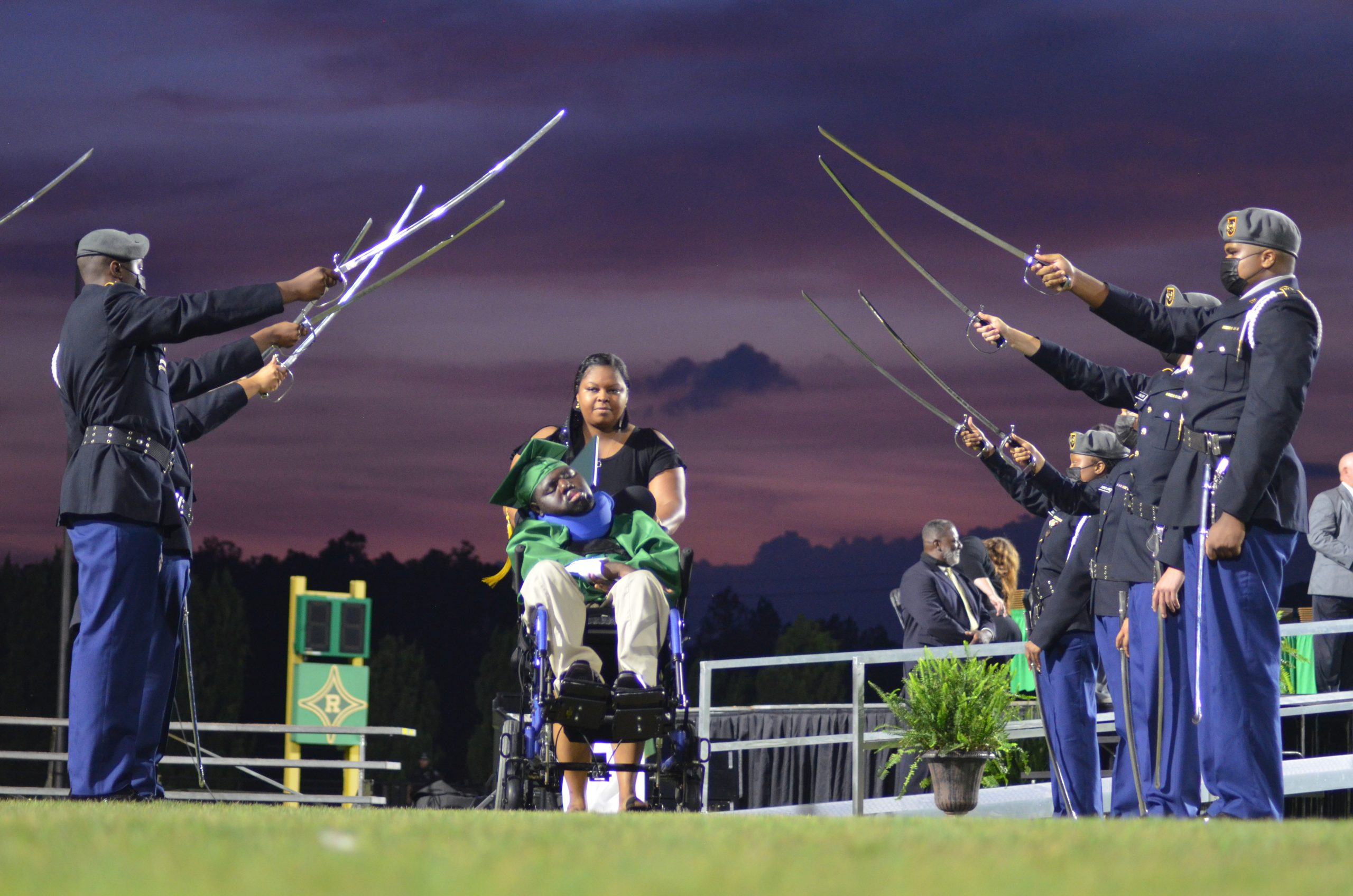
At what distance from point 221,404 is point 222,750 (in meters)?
23.4

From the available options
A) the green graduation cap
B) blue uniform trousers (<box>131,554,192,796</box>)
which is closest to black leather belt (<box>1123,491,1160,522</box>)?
the green graduation cap

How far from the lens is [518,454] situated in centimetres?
512

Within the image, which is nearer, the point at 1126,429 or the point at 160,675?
the point at 160,675

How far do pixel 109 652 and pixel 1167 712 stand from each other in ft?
11.6

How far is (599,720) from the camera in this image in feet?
14.9

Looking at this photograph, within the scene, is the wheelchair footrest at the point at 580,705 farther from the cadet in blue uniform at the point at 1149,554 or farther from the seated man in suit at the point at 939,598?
the seated man in suit at the point at 939,598

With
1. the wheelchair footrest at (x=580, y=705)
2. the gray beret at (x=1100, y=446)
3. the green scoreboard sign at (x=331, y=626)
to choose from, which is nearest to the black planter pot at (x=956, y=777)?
the gray beret at (x=1100, y=446)

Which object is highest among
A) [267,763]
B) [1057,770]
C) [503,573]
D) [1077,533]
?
[1077,533]

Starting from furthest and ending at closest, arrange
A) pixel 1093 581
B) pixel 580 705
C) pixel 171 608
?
pixel 1093 581 → pixel 171 608 → pixel 580 705

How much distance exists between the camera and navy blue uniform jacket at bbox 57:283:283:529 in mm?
4539

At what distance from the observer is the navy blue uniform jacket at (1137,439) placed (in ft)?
17.0

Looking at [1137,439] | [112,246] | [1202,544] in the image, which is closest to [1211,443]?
[1202,544]

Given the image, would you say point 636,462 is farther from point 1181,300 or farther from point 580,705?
point 1181,300

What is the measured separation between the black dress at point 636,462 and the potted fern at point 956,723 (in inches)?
98.0
